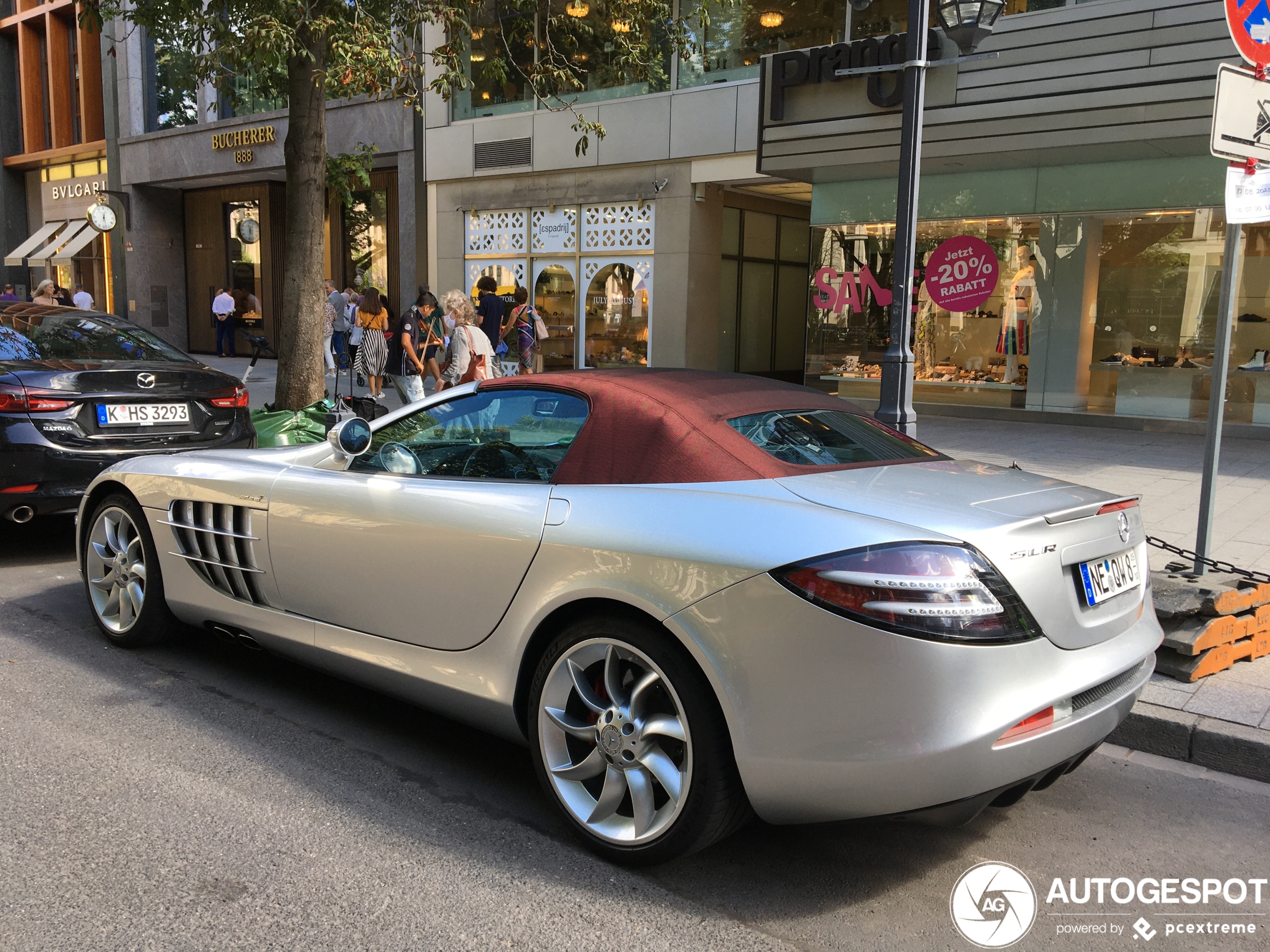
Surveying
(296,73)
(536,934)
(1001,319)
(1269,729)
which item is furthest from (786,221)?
(536,934)

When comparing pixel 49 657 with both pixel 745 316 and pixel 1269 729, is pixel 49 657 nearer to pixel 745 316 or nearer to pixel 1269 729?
pixel 1269 729

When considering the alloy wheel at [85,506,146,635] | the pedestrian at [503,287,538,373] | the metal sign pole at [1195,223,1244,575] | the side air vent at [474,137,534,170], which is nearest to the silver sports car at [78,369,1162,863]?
the alloy wheel at [85,506,146,635]

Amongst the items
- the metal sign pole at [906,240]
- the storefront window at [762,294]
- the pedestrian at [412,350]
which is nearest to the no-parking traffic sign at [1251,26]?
the metal sign pole at [906,240]

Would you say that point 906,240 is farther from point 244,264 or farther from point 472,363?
point 244,264

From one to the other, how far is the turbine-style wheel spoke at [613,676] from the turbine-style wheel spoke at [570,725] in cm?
13

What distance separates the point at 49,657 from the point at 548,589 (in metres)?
2.98

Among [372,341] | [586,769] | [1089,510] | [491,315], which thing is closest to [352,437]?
[586,769]

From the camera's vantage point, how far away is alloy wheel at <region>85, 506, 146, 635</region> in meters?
4.69

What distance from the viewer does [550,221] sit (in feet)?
65.1

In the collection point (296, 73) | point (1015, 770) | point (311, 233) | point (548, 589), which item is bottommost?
point (1015, 770)

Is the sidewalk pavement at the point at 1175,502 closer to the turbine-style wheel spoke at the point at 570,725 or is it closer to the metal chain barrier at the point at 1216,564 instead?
the metal chain barrier at the point at 1216,564

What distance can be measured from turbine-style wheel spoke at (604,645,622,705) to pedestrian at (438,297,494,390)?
7.58 metres

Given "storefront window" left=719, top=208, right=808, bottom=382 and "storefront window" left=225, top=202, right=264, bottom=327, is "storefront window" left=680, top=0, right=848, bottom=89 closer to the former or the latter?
"storefront window" left=719, top=208, right=808, bottom=382

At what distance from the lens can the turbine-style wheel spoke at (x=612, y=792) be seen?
2.96 metres
